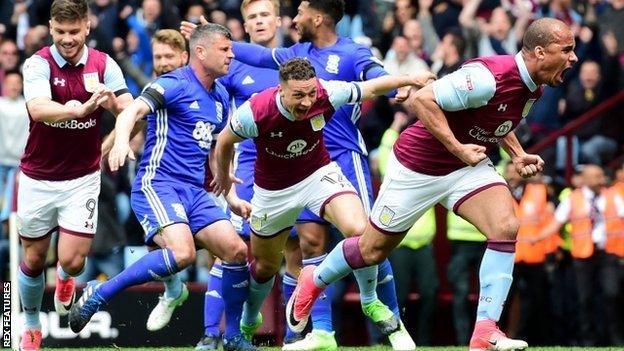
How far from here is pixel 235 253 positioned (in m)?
12.3

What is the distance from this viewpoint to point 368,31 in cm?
2064

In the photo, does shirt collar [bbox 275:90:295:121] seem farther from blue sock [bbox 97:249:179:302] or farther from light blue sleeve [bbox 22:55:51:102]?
light blue sleeve [bbox 22:55:51:102]

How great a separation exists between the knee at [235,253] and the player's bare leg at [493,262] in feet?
7.05

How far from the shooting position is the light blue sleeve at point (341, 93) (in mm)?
11742

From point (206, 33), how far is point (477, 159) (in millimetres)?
3059


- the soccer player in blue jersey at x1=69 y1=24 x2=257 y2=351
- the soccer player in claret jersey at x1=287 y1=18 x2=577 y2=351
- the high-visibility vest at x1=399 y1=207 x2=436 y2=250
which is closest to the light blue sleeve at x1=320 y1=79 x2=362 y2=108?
the soccer player in claret jersey at x1=287 y1=18 x2=577 y2=351

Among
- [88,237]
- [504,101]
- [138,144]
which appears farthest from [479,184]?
[138,144]

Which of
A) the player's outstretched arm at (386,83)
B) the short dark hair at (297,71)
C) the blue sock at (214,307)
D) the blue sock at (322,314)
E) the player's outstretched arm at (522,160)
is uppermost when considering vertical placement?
the short dark hair at (297,71)

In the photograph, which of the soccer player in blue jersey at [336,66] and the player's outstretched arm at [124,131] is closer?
the player's outstretched arm at [124,131]

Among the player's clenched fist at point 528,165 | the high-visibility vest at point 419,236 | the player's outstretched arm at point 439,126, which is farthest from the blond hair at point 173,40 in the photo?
the high-visibility vest at point 419,236

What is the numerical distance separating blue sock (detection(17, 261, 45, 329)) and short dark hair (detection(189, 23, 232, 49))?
2.23 meters

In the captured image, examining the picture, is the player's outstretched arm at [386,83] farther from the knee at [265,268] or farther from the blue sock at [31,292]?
the blue sock at [31,292]

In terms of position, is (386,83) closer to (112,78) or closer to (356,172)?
(356,172)

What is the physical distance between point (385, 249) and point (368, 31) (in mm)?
9437
